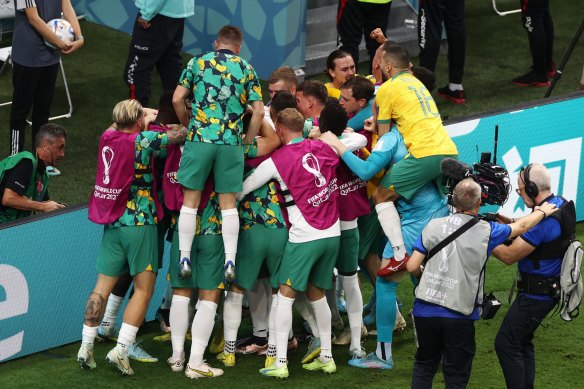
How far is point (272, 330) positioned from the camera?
7113 mm

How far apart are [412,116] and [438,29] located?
3731 mm

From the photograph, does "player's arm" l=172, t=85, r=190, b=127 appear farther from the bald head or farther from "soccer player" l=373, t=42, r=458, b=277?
the bald head

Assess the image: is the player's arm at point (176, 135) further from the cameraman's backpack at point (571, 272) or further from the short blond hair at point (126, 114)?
the cameraman's backpack at point (571, 272)

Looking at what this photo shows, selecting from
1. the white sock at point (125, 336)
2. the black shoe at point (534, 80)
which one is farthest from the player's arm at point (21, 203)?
the black shoe at point (534, 80)

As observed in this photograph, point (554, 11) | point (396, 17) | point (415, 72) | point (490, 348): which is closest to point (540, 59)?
point (396, 17)

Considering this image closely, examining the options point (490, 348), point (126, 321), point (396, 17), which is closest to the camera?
point (126, 321)

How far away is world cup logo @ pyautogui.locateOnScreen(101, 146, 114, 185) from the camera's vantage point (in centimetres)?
686

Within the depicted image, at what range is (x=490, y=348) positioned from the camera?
25.0ft

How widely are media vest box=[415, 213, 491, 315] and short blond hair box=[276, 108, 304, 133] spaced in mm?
1141

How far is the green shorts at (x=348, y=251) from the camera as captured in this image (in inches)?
284

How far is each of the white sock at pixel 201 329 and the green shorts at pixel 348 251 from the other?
828 millimetres

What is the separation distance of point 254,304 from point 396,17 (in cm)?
567

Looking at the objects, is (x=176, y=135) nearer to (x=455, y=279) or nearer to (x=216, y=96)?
(x=216, y=96)

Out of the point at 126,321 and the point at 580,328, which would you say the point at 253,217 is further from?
the point at 580,328
